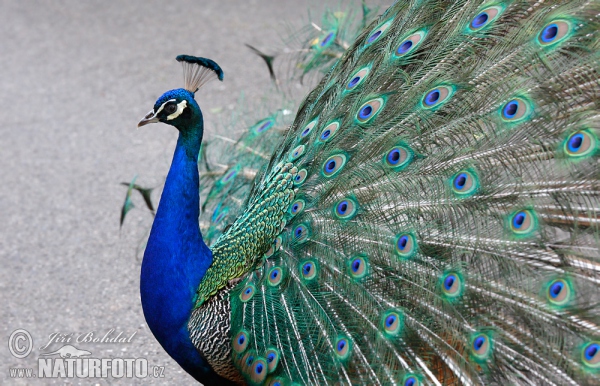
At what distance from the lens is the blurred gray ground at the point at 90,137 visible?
3750 mm

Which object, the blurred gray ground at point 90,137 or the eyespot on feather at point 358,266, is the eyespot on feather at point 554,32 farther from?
the blurred gray ground at point 90,137

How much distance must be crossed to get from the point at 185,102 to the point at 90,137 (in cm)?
324

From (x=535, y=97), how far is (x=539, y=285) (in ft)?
1.64

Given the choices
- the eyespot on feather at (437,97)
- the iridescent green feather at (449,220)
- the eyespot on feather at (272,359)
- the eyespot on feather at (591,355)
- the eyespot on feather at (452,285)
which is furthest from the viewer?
the eyespot on feather at (272,359)

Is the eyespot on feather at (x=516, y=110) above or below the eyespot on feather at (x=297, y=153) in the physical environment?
above

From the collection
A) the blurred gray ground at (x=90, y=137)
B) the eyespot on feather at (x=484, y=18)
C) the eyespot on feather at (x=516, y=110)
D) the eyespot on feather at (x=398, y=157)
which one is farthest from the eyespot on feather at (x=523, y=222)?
the blurred gray ground at (x=90, y=137)

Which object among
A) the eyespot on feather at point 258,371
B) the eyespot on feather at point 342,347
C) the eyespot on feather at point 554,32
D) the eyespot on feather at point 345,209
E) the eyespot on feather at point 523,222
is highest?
the eyespot on feather at point 554,32

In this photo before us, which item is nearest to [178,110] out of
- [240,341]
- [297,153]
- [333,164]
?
[297,153]

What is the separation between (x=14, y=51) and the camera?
7301mm

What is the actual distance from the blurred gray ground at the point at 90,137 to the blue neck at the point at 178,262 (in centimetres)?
64

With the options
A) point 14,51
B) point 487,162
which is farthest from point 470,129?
point 14,51

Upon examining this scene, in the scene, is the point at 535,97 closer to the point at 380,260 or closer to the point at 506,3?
the point at 506,3

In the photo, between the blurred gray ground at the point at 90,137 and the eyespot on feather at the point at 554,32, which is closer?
the eyespot on feather at the point at 554,32

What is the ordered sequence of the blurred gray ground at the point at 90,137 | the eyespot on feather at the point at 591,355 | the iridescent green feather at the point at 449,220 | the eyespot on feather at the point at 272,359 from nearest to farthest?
the eyespot on feather at the point at 591,355 < the iridescent green feather at the point at 449,220 < the eyespot on feather at the point at 272,359 < the blurred gray ground at the point at 90,137
